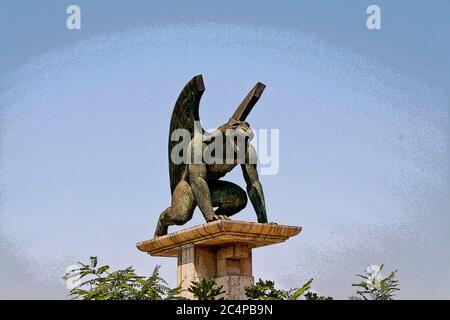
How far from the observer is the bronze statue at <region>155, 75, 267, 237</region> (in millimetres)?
11773

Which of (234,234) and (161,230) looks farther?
(161,230)

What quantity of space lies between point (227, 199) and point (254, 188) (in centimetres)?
49

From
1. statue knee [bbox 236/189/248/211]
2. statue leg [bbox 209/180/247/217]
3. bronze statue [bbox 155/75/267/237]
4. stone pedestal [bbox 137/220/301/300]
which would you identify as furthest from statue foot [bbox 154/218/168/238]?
statue knee [bbox 236/189/248/211]

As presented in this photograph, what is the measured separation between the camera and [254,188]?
38.8 ft

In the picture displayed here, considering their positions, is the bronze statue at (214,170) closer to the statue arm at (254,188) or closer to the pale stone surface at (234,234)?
the statue arm at (254,188)

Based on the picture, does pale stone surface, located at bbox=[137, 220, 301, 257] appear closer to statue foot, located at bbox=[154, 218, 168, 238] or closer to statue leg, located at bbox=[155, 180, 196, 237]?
statue leg, located at bbox=[155, 180, 196, 237]

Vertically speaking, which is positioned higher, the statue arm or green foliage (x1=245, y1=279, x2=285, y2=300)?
the statue arm

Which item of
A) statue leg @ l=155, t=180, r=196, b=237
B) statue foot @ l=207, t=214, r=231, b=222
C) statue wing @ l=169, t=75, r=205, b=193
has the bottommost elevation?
statue foot @ l=207, t=214, r=231, b=222

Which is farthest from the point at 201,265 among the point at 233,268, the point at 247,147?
the point at 247,147

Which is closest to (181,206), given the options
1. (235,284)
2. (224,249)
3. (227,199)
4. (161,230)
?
(161,230)

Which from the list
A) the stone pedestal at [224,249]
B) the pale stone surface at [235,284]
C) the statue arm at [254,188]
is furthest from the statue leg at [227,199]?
the pale stone surface at [235,284]

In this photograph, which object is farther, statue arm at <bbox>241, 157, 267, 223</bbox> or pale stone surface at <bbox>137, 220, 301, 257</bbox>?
statue arm at <bbox>241, 157, 267, 223</bbox>

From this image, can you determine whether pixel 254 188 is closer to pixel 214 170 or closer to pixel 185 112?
pixel 214 170

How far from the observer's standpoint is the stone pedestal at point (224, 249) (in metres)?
10.9
